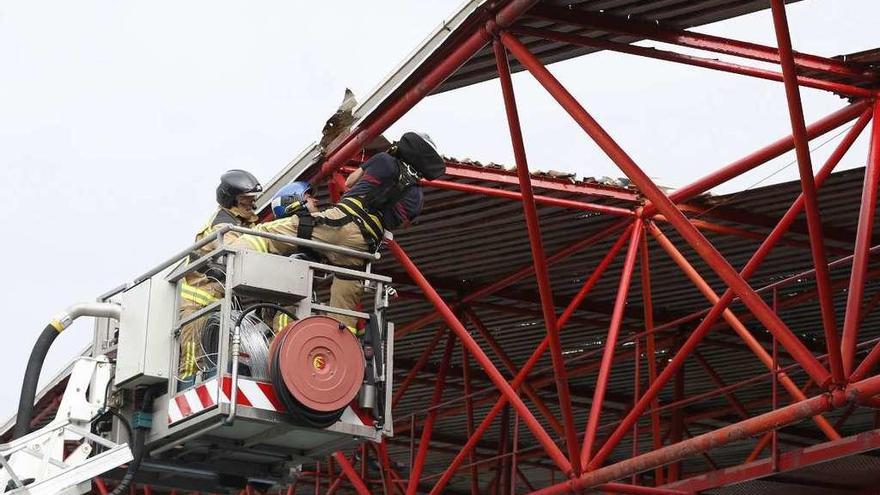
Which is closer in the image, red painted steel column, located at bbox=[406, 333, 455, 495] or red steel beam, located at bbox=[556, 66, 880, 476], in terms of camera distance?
red steel beam, located at bbox=[556, 66, 880, 476]

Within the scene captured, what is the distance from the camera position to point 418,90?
658 inches

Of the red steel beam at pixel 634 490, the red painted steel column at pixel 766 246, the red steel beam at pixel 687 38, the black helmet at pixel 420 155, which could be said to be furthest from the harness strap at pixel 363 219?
the red steel beam at pixel 634 490

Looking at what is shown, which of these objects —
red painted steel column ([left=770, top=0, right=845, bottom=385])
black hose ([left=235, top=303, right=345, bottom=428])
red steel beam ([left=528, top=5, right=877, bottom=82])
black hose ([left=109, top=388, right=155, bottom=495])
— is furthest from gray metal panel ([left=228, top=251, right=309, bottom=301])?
red painted steel column ([left=770, top=0, right=845, bottom=385])

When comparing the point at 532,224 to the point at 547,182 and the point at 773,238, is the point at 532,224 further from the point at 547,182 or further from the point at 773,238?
the point at 547,182

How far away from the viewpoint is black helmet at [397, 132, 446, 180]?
53.2ft

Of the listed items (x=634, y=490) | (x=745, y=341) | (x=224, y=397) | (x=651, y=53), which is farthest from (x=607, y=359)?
(x=224, y=397)

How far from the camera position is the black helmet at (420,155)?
16219 millimetres

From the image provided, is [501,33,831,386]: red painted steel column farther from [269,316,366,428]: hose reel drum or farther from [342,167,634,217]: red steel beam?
[342,167,634,217]: red steel beam

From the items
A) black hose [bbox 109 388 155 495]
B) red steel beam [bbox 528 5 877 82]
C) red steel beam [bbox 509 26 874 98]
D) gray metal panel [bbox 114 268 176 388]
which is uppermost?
red steel beam [bbox 528 5 877 82]

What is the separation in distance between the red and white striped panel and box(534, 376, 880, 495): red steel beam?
4.45 metres

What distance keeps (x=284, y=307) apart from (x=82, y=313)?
2108 millimetres

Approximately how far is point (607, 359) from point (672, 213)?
4096mm

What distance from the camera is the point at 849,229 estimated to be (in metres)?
21.7

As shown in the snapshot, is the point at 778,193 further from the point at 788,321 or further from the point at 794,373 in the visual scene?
the point at 794,373
